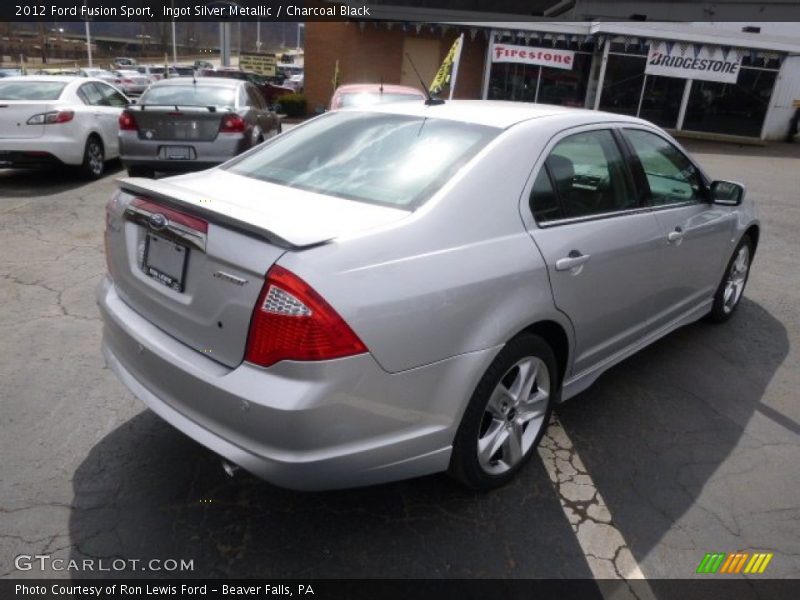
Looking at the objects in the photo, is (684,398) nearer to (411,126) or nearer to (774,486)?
(774,486)

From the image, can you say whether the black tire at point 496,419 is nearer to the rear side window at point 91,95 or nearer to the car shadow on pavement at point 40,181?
the car shadow on pavement at point 40,181

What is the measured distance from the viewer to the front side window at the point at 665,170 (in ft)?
11.9

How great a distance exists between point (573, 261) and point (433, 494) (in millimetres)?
Result: 1198

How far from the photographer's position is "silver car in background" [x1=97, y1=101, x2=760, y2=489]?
6.84 feet

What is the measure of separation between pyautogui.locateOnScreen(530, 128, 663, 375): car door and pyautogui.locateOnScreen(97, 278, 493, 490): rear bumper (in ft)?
2.25

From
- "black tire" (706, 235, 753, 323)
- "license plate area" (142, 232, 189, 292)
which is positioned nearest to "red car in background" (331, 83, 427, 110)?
"black tire" (706, 235, 753, 323)

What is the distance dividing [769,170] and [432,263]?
17.1 metres

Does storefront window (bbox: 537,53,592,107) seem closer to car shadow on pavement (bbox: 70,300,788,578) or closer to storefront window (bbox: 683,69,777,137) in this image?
storefront window (bbox: 683,69,777,137)

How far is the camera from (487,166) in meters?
2.63

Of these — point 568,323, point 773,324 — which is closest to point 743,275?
point 773,324

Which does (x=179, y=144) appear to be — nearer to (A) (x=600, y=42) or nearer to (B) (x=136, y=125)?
(B) (x=136, y=125)

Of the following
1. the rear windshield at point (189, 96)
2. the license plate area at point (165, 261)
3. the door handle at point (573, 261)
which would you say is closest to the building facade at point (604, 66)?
the rear windshield at point (189, 96)

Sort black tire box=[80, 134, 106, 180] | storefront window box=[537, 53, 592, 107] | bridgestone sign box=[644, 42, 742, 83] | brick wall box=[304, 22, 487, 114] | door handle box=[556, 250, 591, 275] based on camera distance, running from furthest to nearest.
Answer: brick wall box=[304, 22, 487, 114] → storefront window box=[537, 53, 592, 107] → bridgestone sign box=[644, 42, 742, 83] → black tire box=[80, 134, 106, 180] → door handle box=[556, 250, 591, 275]

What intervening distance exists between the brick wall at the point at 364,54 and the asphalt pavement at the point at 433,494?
21.8 m
